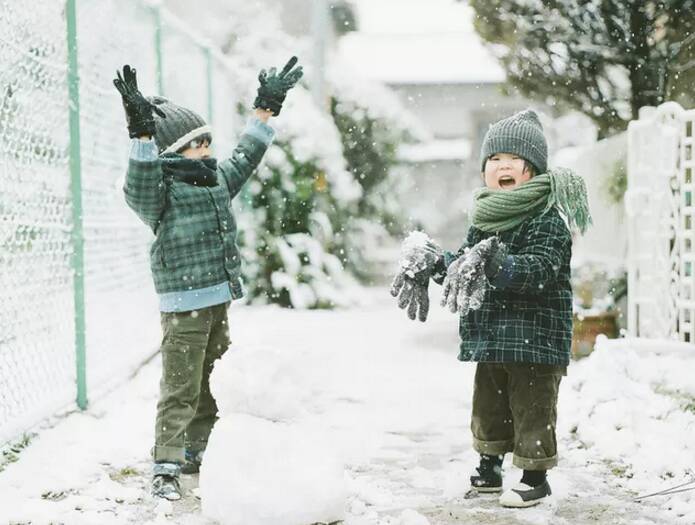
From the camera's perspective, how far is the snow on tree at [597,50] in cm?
722

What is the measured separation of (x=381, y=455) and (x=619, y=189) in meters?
4.77

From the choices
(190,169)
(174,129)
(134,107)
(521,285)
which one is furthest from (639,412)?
(134,107)

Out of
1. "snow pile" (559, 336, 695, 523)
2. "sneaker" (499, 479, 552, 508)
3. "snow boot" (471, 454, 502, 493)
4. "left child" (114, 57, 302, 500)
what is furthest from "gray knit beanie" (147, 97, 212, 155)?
"snow pile" (559, 336, 695, 523)

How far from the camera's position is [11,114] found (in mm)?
4035

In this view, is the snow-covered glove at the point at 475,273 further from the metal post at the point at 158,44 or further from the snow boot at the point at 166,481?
the metal post at the point at 158,44

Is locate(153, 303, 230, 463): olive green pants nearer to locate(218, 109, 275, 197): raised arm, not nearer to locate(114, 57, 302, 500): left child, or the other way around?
locate(114, 57, 302, 500): left child

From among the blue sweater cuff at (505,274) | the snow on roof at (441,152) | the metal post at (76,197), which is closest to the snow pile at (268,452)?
the blue sweater cuff at (505,274)

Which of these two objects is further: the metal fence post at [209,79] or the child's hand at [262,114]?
the metal fence post at [209,79]

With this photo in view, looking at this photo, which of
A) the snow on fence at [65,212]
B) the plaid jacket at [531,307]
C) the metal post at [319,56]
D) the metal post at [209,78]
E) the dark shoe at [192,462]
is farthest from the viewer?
the metal post at [319,56]

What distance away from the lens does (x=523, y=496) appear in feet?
10.9

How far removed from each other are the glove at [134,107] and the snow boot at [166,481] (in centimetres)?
127

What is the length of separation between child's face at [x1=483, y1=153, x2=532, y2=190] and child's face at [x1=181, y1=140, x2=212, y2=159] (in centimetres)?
116

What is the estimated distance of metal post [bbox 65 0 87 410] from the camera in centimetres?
468

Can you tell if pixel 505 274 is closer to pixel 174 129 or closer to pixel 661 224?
pixel 174 129
